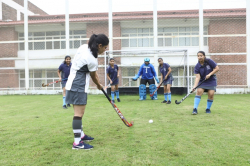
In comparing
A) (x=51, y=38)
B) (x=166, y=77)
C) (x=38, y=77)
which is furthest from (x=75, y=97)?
(x=51, y=38)

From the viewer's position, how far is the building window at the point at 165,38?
639 inches

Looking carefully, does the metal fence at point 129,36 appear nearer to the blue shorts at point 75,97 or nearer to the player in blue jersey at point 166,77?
the player in blue jersey at point 166,77

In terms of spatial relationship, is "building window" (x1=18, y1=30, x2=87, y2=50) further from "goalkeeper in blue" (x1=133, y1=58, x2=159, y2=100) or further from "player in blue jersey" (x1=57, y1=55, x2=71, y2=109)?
"player in blue jersey" (x1=57, y1=55, x2=71, y2=109)

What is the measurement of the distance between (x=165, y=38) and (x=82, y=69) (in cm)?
1373

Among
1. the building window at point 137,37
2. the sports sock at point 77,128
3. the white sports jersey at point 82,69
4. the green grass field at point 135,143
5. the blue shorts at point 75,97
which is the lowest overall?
the green grass field at point 135,143

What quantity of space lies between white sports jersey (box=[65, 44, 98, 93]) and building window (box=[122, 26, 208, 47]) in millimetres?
12578

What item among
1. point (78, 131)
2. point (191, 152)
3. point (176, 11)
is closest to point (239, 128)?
point (191, 152)

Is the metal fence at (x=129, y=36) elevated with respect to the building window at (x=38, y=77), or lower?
elevated

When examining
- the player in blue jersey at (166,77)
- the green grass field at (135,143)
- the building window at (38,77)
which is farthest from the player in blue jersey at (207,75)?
the building window at (38,77)

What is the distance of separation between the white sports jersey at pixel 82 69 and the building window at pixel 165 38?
12578 millimetres

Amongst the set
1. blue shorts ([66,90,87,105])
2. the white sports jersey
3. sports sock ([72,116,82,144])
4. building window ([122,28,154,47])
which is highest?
building window ([122,28,154,47])

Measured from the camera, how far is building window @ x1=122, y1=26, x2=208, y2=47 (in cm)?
1623

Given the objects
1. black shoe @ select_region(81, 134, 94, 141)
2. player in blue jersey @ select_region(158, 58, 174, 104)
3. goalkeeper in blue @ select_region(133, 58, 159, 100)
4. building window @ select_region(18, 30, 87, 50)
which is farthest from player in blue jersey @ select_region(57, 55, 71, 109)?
building window @ select_region(18, 30, 87, 50)

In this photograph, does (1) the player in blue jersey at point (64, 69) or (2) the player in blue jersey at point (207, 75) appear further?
(1) the player in blue jersey at point (64, 69)
